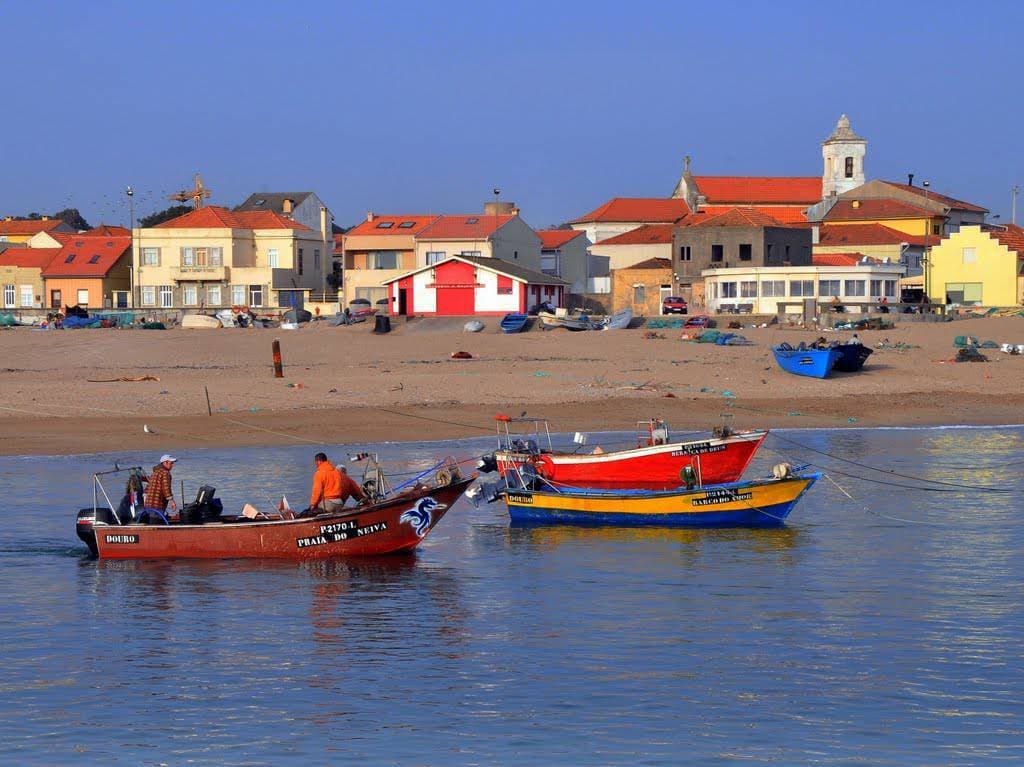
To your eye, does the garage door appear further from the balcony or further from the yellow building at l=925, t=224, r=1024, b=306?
the yellow building at l=925, t=224, r=1024, b=306

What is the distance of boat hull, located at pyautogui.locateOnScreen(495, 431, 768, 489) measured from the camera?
1085 inches

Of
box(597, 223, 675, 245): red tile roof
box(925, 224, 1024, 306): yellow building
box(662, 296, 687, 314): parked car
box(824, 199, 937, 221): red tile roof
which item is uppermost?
box(824, 199, 937, 221): red tile roof

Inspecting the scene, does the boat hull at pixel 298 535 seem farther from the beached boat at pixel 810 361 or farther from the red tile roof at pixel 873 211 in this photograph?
the red tile roof at pixel 873 211

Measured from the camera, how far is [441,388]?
44.7 metres

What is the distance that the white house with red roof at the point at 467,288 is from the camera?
7544 cm

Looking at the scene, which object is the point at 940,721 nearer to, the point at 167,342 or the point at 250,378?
A: the point at 250,378

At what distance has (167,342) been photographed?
59.6 metres

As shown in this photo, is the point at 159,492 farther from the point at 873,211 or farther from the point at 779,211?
the point at 779,211

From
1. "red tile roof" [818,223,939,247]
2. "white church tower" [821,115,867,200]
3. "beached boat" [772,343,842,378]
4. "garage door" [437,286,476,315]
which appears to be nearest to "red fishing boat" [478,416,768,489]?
"beached boat" [772,343,842,378]

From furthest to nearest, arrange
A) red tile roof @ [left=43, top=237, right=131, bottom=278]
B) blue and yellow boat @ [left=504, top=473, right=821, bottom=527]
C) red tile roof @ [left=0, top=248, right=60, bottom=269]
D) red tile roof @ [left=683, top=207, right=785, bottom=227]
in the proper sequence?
red tile roof @ [left=0, top=248, right=60, bottom=269], red tile roof @ [left=43, top=237, right=131, bottom=278], red tile roof @ [left=683, top=207, right=785, bottom=227], blue and yellow boat @ [left=504, top=473, right=821, bottom=527]

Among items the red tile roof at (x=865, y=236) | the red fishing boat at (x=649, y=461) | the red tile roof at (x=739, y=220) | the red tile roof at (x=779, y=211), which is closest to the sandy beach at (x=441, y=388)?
the red fishing boat at (x=649, y=461)

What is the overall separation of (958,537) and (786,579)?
4.87 metres

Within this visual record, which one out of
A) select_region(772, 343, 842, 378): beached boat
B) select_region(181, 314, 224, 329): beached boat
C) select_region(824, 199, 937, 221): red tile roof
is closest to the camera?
select_region(772, 343, 842, 378): beached boat

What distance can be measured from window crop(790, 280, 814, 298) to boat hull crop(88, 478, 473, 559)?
5728 centimetres
